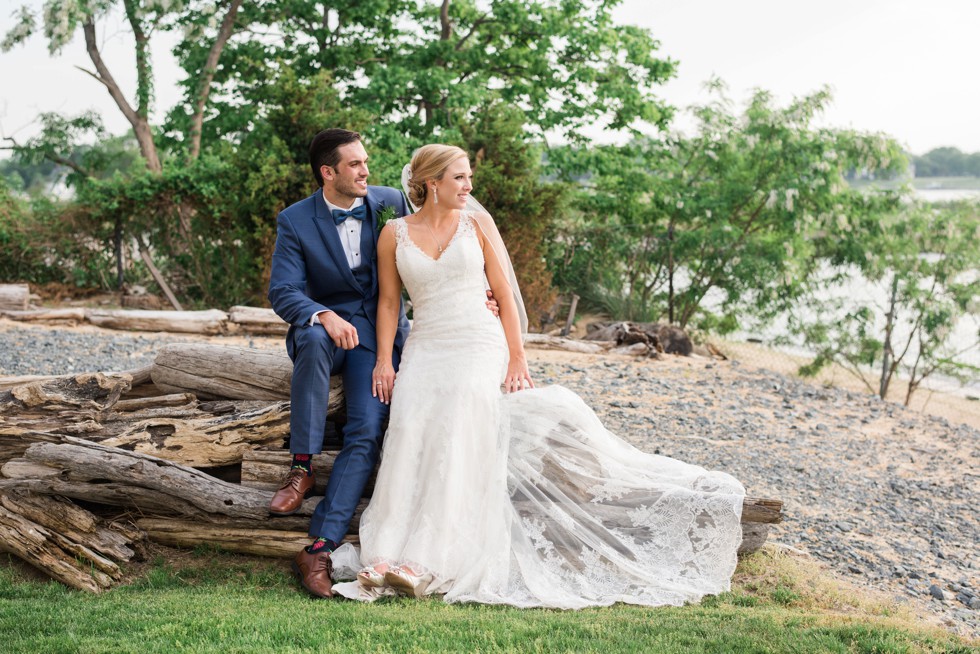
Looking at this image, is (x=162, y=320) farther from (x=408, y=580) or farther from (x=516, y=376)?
(x=408, y=580)

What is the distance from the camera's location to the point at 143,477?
482cm

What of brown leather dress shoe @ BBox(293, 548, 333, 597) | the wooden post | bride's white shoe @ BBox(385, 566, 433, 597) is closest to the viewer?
bride's white shoe @ BBox(385, 566, 433, 597)

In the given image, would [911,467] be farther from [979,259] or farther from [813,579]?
[979,259]

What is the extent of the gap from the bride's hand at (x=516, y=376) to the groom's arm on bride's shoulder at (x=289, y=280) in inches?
40.8

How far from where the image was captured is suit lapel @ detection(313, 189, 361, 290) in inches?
197

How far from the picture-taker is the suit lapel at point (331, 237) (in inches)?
197

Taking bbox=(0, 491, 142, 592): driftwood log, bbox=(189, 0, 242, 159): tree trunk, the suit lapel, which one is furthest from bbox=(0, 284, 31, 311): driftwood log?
the suit lapel

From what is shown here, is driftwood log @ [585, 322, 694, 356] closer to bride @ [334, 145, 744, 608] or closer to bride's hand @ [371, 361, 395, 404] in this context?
bride @ [334, 145, 744, 608]

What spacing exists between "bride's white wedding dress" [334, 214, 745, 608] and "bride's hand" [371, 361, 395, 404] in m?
0.08

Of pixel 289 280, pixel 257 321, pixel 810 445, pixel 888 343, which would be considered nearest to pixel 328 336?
pixel 289 280

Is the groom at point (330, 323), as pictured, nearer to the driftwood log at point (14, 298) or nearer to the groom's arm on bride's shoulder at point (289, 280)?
the groom's arm on bride's shoulder at point (289, 280)

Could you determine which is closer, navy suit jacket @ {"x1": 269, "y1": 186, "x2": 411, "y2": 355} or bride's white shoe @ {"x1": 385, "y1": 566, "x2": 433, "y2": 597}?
bride's white shoe @ {"x1": 385, "y1": 566, "x2": 433, "y2": 597}

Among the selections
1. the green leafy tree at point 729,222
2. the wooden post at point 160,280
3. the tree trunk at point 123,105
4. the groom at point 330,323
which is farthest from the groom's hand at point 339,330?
the tree trunk at point 123,105

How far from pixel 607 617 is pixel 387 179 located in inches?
385
